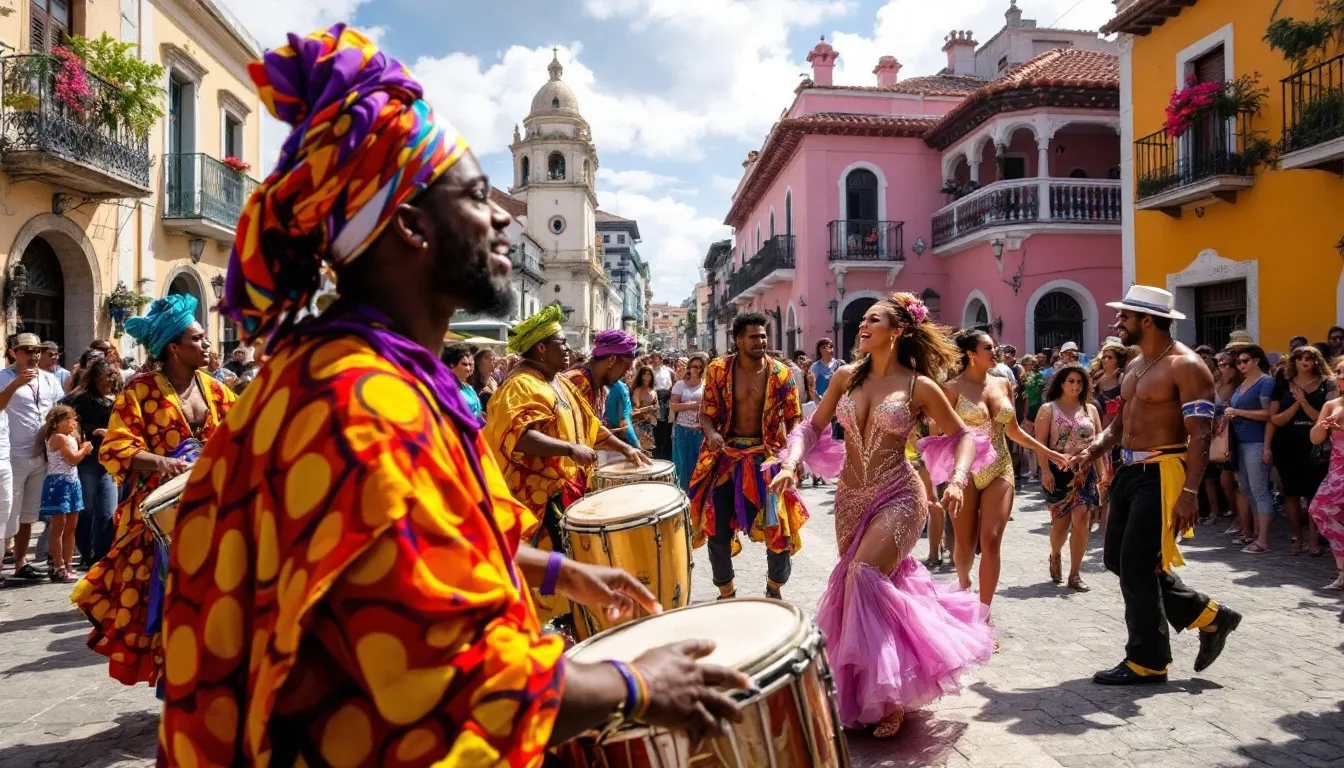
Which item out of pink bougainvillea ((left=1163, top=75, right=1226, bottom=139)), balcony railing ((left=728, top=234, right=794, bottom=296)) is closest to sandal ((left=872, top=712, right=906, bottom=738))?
pink bougainvillea ((left=1163, top=75, right=1226, bottom=139))

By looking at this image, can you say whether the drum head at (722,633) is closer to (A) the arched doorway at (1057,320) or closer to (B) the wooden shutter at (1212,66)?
(B) the wooden shutter at (1212,66)

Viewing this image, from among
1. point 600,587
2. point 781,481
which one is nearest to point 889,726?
point 781,481

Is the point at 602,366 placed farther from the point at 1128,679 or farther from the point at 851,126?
the point at 851,126

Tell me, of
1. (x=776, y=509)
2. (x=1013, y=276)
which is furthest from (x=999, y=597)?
(x=1013, y=276)

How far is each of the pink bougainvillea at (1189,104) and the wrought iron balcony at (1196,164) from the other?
199 millimetres

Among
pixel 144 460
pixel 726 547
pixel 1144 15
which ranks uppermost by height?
pixel 1144 15

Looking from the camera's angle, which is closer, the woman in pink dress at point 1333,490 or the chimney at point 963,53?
the woman in pink dress at point 1333,490

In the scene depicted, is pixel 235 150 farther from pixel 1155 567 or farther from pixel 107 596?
pixel 1155 567

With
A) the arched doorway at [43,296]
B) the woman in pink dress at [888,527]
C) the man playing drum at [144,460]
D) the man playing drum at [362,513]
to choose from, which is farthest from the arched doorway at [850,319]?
the man playing drum at [362,513]

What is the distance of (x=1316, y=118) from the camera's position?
1114cm

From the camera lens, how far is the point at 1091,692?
15.3 ft

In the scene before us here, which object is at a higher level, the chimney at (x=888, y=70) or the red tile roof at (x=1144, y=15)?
the chimney at (x=888, y=70)

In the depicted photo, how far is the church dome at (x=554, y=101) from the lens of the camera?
72.1 meters

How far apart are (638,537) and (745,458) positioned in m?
2.28
